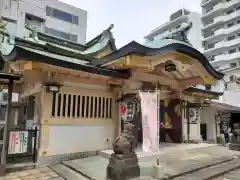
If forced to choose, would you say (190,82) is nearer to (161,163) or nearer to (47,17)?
(161,163)

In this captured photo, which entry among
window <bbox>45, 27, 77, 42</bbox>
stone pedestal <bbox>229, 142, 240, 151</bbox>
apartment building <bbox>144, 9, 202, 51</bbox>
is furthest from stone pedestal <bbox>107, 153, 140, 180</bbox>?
apartment building <bbox>144, 9, 202, 51</bbox>

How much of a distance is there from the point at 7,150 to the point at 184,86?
942cm

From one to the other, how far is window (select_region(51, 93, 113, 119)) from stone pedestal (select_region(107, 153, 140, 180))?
3407 millimetres

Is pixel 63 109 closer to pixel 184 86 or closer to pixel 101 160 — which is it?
pixel 101 160

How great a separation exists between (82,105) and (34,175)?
10.9 ft

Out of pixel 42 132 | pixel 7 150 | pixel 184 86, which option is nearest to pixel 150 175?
pixel 42 132

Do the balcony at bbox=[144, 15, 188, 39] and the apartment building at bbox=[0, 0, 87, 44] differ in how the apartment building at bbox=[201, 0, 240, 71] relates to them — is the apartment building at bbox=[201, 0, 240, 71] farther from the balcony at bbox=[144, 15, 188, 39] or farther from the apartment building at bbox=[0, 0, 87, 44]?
the apartment building at bbox=[0, 0, 87, 44]

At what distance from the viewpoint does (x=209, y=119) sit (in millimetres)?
18391

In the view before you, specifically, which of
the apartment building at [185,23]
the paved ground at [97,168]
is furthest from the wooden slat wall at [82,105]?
the apartment building at [185,23]

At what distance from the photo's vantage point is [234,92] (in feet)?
81.7

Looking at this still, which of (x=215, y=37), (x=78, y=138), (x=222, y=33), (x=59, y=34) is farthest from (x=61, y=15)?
(x=215, y=37)

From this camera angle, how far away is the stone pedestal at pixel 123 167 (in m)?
5.50

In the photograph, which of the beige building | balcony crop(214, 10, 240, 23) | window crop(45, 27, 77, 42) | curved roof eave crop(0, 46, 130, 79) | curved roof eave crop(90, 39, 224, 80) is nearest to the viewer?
curved roof eave crop(0, 46, 130, 79)

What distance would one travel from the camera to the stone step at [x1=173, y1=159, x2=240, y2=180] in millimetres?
6419
